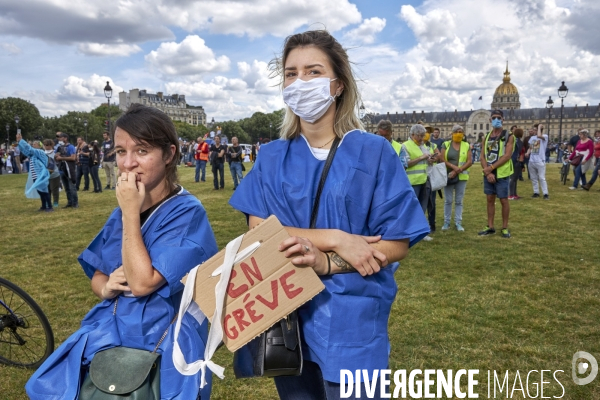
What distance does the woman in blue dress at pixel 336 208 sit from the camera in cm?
175

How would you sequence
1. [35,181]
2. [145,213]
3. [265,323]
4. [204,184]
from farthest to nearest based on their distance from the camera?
[204,184], [35,181], [145,213], [265,323]

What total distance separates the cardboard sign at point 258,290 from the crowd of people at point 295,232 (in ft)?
0.18

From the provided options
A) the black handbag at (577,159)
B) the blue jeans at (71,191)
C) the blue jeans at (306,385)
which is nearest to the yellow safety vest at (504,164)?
the blue jeans at (306,385)

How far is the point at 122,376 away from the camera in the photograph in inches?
67.3

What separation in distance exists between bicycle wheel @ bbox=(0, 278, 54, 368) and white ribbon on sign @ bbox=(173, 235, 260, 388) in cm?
286

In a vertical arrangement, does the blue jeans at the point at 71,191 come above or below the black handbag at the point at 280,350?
below

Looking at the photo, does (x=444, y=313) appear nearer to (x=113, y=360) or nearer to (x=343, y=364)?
(x=343, y=364)

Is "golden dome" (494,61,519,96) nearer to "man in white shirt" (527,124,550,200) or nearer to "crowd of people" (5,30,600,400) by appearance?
"man in white shirt" (527,124,550,200)

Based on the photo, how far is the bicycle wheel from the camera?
3955 millimetres

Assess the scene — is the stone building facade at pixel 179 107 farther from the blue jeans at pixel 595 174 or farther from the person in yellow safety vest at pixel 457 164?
the person in yellow safety vest at pixel 457 164

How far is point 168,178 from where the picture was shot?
2143 mm

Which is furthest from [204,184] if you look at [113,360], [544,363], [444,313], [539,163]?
[113,360]

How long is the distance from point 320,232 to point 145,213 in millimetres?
827

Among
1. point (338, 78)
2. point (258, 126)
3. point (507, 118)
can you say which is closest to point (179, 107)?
point (258, 126)
